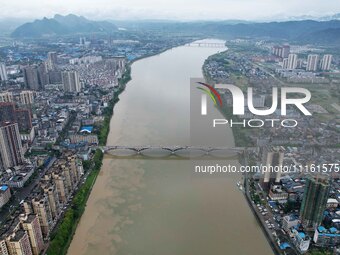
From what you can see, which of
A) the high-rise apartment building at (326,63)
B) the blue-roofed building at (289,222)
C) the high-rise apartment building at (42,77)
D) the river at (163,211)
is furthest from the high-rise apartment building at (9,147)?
the high-rise apartment building at (326,63)

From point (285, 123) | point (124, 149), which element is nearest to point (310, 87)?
point (285, 123)

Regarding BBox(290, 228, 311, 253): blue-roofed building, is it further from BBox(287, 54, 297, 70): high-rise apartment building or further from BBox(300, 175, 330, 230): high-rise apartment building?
BBox(287, 54, 297, 70): high-rise apartment building

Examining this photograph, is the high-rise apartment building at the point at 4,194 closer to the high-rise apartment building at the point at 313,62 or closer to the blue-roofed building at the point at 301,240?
the blue-roofed building at the point at 301,240

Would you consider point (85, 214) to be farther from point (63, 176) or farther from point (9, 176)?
point (9, 176)

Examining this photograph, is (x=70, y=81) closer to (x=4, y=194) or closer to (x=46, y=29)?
(x=4, y=194)

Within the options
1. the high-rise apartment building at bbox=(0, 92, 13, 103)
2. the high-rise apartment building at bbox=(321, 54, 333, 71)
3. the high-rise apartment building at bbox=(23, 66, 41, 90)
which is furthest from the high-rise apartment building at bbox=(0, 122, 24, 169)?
the high-rise apartment building at bbox=(321, 54, 333, 71)
